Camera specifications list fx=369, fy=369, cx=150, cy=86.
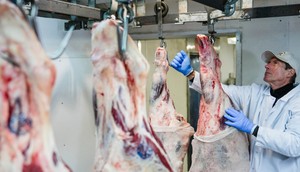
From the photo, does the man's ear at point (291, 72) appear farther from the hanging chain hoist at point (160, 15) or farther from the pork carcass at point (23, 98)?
the pork carcass at point (23, 98)

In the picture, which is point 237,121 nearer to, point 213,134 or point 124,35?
point 213,134

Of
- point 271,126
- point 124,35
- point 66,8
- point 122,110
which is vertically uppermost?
point 66,8

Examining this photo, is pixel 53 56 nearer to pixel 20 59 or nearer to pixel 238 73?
pixel 20 59

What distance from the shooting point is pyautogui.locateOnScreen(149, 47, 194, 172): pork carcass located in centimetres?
164

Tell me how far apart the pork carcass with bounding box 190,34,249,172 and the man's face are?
1.33 feet

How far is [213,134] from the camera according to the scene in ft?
5.46

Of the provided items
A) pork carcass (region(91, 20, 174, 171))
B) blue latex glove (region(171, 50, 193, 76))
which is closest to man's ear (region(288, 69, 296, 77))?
blue latex glove (region(171, 50, 193, 76))

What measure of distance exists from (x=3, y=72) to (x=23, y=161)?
17 centimetres

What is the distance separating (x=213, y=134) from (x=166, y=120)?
22cm

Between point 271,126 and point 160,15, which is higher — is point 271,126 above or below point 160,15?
below

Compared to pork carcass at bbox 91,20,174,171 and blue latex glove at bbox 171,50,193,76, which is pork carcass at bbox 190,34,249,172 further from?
pork carcass at bbox 91,20,174,171

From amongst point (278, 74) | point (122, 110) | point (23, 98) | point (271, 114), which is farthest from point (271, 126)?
point (23, 98)

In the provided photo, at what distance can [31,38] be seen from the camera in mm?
698

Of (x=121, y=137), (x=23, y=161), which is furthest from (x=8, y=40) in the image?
(x=121, y=137)
